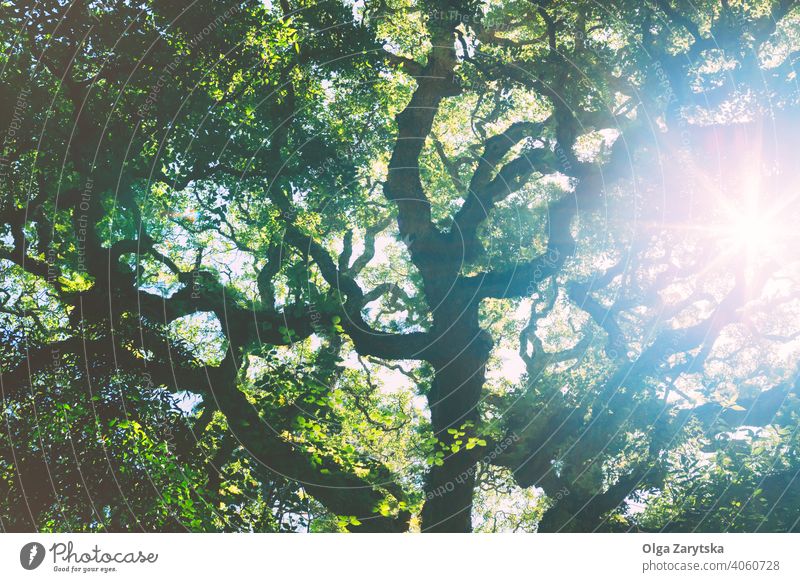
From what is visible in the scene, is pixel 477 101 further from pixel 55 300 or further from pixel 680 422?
pixel 55 300

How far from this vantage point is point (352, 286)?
15.7m

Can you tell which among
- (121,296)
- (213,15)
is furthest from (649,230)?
(121,296)

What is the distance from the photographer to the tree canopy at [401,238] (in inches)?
507
